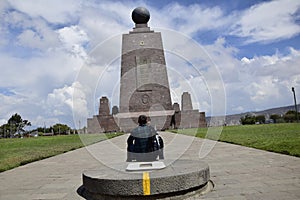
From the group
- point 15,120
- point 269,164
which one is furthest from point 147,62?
point 15,120

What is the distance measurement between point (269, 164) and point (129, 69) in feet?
94.5

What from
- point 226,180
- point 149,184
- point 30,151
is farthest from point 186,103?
point 149,184

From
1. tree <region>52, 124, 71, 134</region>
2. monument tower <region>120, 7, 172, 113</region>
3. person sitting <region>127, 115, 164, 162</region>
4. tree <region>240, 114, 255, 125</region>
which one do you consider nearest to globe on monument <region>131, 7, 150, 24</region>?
monument tower <region>120, 7, 172, 113</region>

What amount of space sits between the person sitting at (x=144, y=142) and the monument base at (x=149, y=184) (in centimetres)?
47

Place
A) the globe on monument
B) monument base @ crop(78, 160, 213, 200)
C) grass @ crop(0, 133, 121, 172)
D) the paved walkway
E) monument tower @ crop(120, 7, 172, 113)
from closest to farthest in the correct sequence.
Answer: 1. monument base @ crop(78, 160, 213, 200)
2. the paved walkway
3. grass @ crop(0, 133, 121, 172)
4. monument tower @ crop(120, 7, 172, 113)
5. the globe on monument

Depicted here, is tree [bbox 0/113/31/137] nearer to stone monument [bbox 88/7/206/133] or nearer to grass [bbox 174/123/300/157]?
stone monument [bbox 88/7/206/133]

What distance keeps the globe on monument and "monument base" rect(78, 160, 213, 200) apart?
33625 millimetres

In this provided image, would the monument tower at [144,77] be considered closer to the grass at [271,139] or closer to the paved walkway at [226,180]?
the grass at [271,139]

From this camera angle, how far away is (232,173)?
603 centimetres

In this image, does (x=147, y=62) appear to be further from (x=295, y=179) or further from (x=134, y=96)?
(x=295, y=179)

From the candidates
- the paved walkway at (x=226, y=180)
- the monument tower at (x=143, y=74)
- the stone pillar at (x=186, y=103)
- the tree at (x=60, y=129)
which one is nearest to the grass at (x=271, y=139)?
the paved walkway at (x=226, y=180)

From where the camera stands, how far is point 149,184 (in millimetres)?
4035

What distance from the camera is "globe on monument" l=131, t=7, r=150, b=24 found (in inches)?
1438

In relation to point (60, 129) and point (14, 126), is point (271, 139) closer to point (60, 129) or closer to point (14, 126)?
point (60, 129)
